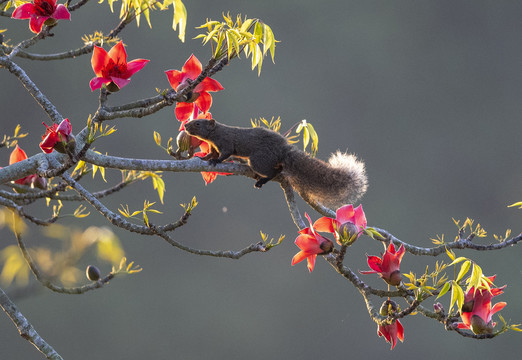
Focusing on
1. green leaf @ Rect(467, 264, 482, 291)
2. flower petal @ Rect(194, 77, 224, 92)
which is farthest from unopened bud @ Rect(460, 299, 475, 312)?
flower petal @ Rect(194, 77, 224, 92)

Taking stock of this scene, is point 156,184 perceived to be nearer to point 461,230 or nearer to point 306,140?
point 306,140

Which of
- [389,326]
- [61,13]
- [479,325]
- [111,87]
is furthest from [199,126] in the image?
[479,325]

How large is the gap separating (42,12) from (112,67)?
8.5 inches

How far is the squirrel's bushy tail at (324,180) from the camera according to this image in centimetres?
132

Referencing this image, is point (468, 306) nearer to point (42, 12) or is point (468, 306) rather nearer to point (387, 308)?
point (387, 308)

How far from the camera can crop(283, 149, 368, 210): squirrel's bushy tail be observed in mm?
1315

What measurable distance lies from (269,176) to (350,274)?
0.34 metres

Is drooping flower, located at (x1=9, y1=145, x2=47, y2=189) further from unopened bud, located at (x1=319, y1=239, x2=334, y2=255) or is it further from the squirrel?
unopened bud, located at (x1=319, y1=239, x2=334, y2=255)

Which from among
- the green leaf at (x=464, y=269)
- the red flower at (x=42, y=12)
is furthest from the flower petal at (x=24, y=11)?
the green leaf at (x=464, y=269)

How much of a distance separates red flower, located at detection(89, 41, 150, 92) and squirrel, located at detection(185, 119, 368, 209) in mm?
173

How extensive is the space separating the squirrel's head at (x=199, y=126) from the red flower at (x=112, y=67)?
17 centimetres

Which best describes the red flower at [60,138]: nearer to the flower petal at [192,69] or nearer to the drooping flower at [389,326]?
the flower petal at [192,69]

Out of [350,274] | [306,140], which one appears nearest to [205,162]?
[306,140]

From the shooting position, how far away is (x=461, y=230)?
1.35 meters
